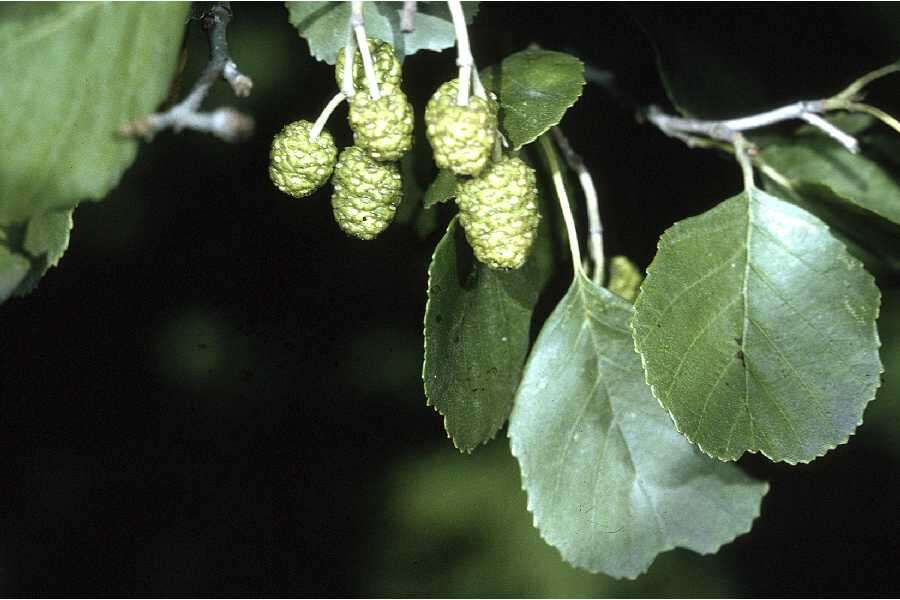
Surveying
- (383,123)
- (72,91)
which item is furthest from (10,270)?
(383,123)

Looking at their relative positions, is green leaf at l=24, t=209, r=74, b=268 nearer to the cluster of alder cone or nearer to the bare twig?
the cluster of alder cone

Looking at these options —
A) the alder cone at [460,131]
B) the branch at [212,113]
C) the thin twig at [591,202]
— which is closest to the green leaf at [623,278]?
the thin twig at [591,202]

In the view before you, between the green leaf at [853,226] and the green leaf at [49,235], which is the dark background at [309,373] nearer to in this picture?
the green leaf at [853,226]

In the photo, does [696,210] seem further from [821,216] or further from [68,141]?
[68,141]

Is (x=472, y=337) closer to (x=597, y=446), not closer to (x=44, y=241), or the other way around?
(x=597, y=446)

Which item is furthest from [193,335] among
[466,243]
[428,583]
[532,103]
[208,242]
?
[532,103]
